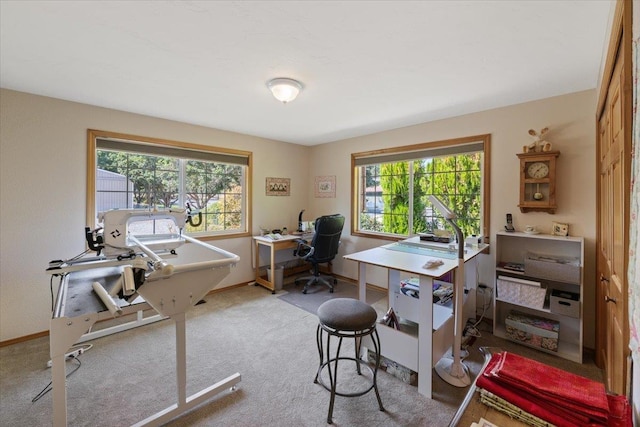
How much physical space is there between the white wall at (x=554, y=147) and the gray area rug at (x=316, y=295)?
4.67 feet

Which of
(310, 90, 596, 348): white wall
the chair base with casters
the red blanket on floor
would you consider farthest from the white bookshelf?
the chair base with casters

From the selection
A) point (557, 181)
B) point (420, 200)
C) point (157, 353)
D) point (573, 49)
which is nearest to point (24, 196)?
point (157, 353)

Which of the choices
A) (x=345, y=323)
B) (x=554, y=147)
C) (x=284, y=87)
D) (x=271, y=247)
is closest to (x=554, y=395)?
(x=345, y=323)

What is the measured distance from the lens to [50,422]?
5.25ft

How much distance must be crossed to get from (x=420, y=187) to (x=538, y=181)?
4.10 feet

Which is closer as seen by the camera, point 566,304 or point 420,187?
point 566,304

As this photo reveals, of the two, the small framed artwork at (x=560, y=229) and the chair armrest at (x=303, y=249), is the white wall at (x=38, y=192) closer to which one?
the chair armrest at (x=303, y=249)

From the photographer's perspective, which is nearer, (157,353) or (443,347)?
(443,347)

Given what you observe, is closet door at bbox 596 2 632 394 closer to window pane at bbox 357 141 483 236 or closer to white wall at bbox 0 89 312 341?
window pane at bbox 357 141 483 236

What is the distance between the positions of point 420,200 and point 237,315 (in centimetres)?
269

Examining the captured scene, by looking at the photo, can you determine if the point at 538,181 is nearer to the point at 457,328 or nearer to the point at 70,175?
the point at 457,328

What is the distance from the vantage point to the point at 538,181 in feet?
8.05

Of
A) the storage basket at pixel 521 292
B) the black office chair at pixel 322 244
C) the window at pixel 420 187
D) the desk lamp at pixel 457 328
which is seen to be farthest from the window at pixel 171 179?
the storage basket at pixel 521 292

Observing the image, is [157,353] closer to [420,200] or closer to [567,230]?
[420,200]
